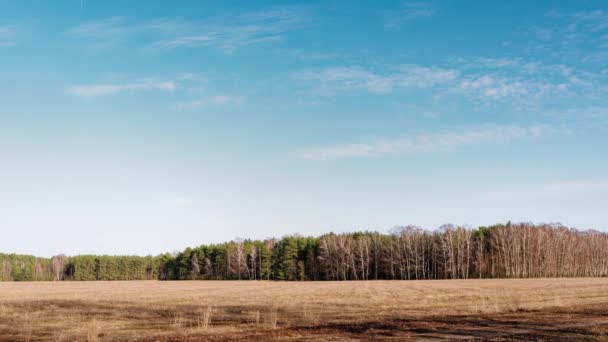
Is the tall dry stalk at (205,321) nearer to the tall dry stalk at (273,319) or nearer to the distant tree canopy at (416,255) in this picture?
the tall dry stalk at (273,319)

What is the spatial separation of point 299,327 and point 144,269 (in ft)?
588

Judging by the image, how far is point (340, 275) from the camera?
441 ft

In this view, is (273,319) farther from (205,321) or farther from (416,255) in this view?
(416,255)

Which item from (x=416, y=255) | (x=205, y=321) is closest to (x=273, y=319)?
(x=205, y=321)

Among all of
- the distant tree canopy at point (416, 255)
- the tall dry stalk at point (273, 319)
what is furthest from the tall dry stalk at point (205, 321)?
the distant tree canopy at point (416, 255)

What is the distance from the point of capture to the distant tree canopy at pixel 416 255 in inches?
4734

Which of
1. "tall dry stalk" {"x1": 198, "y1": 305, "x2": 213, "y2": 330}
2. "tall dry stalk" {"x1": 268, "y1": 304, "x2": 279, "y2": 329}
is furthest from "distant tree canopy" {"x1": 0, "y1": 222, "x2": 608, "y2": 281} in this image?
"tall dry stalk" {"x1": 198, "y1": 305, "x2": 213, "y2": 330}

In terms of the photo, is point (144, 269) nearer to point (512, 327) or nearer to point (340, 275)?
point (340, 275)

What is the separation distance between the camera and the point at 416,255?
125 metres

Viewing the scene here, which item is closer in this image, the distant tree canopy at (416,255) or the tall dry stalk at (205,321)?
the tall dry stalk at (205,321)

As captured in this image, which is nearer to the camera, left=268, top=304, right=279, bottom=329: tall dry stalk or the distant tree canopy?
left=268, top=304, right=279, bottom=329: tall dry stalk

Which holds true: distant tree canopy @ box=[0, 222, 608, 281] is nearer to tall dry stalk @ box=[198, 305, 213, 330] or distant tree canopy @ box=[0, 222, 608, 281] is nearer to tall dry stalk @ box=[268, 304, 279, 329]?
tall dry stalk @ box=[268, 304, 279, 329]

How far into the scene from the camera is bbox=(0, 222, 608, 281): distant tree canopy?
12025cm

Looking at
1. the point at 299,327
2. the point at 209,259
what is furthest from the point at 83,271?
the point at 299,327
